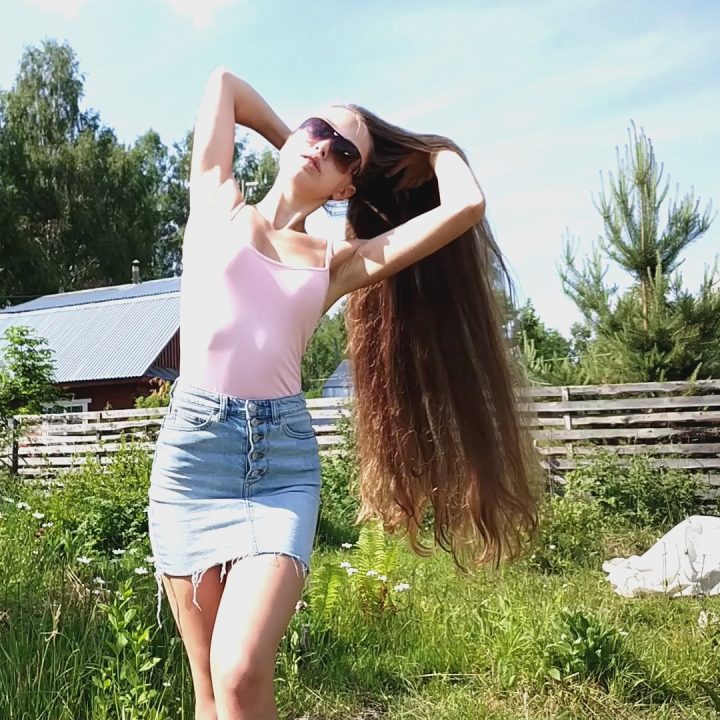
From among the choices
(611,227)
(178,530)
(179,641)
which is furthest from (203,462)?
(611,227)

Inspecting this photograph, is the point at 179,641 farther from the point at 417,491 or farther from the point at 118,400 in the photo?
the point at 118,400

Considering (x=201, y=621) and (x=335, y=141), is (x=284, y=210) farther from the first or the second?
(x=201, y=621)

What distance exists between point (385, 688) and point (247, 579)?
201 centimetres

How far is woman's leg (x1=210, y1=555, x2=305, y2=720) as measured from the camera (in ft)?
5.73

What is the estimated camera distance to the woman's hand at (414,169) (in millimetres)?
2523

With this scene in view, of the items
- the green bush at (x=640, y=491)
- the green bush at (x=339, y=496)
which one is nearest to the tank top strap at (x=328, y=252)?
the green bush at (x=339, y=496)

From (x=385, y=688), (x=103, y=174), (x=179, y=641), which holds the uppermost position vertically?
(x=103, y=174)

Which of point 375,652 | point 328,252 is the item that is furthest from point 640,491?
point 328,252

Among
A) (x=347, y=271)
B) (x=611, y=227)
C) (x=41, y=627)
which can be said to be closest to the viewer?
(x=347, y=271)

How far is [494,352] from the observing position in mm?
2729

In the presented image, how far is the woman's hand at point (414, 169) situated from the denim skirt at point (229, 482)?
2.86 ft

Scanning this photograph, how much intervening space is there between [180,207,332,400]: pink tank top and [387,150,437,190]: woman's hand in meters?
0.57

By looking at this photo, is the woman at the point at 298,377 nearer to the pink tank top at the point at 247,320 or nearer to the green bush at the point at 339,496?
the pink tank top at the point at 247,320

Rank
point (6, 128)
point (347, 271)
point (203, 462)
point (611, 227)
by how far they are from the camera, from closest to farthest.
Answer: point (203, 462), point (347, 271), point (611, 227), point (6, 128)
